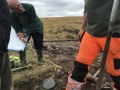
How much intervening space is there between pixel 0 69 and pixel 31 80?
2399 mm

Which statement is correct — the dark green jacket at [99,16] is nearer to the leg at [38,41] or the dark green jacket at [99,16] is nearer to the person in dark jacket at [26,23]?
the person in dark jacket at [26,23]

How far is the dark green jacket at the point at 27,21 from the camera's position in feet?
23.3

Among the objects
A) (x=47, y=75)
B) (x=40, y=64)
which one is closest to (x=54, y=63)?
(x=40, y=64)

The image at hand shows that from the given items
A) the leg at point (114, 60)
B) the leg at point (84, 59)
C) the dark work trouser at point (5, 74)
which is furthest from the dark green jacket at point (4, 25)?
the leg at point (114, 60)

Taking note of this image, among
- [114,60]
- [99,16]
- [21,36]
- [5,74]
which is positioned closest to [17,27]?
[21,36]

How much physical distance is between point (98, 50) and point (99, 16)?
44cm

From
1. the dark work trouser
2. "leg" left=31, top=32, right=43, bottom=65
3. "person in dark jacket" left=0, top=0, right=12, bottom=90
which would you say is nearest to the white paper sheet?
"leg" left=31, top=32, right=43, bottom=65

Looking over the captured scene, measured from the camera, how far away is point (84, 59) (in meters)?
4.35

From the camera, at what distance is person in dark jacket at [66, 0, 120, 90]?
4.21m

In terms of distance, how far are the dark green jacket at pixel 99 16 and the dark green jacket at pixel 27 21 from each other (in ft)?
9.38

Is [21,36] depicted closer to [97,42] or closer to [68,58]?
[68,58]

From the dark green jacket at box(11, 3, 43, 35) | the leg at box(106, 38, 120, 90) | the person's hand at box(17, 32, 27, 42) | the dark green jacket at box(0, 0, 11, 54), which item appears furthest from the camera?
the dark green jacket at box(11, 3, 43, 35)

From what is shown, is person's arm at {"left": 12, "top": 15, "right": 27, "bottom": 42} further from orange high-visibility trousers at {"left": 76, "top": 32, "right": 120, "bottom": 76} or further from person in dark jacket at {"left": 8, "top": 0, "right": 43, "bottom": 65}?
orange high-visibility trousers at {"left": 76, "top": 32, "right": 120, "bottom": 76}

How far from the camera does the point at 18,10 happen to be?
691cm
